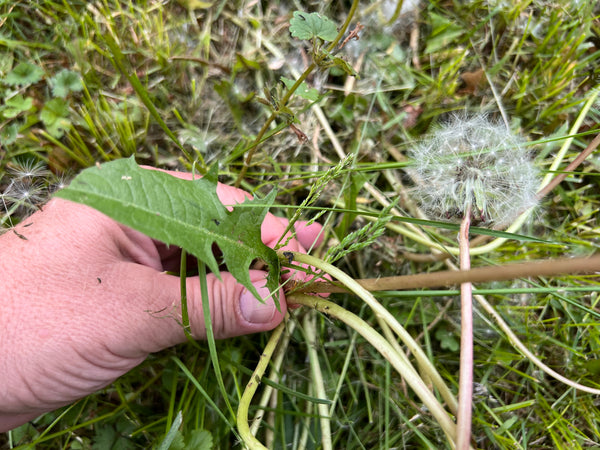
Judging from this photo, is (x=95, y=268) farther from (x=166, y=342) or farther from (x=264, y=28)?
(x=264, y=28)

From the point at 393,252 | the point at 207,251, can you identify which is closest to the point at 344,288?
the point at 207,251

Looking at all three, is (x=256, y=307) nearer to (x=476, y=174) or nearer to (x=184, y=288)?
(x=184, y=288)

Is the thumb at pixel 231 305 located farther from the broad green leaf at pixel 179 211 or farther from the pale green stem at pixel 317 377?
the pale green stem at pixel 317 377

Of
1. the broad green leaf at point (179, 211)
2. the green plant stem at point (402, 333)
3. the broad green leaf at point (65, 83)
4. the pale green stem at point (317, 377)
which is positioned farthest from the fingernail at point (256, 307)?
the broad green leaf at point (65, 83)

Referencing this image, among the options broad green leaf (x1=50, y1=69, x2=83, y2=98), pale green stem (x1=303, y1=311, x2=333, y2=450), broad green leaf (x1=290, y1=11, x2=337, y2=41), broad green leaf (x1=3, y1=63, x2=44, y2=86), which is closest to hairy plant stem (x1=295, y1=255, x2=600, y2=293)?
pale green stem (x1=303, y1=311, x2=333, y2=450)

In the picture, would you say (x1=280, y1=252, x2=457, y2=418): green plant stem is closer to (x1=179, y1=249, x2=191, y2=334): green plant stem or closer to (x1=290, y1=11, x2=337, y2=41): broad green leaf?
(x1=179, y1=249, x2=191, y2=334): green plant stem

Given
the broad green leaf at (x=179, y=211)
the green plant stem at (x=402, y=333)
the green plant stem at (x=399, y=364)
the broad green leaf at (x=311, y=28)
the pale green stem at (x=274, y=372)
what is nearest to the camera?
the broad green leaf at (x=179, y=211)

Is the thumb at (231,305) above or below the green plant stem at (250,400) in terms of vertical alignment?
above
